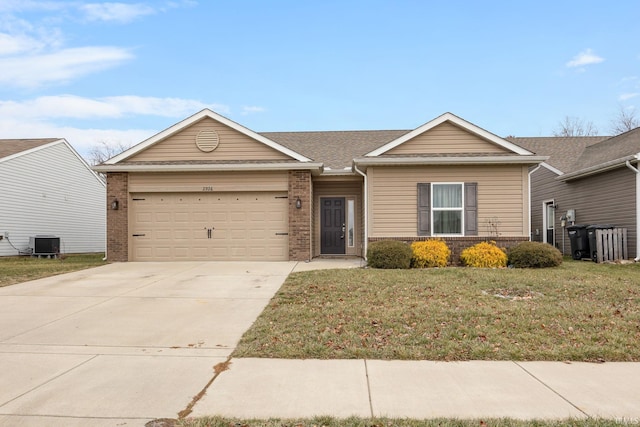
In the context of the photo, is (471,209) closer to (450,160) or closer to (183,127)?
(450,160)

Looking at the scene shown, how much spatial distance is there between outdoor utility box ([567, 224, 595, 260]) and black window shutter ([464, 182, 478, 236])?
12.8ft

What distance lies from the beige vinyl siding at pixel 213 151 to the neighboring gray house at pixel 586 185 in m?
8.95

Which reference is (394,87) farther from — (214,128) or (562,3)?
(214,128)

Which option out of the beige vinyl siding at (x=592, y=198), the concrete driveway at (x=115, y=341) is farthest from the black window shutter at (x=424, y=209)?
the beige vinyl siding at (x=592, y=198)

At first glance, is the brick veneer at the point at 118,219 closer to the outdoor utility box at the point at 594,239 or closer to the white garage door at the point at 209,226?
the white garage door at the point at 209,226

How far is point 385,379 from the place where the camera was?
13.1 feet

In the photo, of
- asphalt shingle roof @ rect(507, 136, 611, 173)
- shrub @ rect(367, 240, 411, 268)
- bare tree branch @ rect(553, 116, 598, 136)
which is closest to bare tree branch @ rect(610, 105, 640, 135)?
bare tree branch @ rect(553, 116, 598, 136)

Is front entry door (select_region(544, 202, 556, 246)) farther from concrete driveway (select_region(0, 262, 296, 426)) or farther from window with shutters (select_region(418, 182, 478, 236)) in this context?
concrete driveway (select_region(0, 262, 296, 426))

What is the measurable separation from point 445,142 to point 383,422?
11021 mm

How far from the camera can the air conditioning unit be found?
18.2 metres

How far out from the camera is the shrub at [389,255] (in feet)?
36.4

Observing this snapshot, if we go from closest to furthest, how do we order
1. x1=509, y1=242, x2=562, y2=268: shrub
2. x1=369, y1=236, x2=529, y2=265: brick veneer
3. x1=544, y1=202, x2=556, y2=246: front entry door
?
x1=509, y1=242, x2=562, y2=268: shrub < x1=369, y1=236, x2=529, y2=265: brick veneer < x1=544, y1=202, x2=556, y2=246: front entry door

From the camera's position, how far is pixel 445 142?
1288 centimetres

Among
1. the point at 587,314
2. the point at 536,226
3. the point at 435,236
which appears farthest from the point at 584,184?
the point at 587,314
